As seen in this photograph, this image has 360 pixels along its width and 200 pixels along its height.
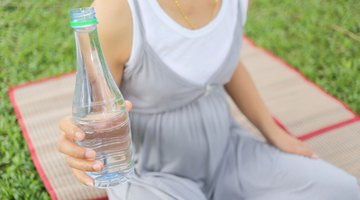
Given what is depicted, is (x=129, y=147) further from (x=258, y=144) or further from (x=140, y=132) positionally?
(x=258, y=144)

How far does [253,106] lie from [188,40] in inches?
17.8

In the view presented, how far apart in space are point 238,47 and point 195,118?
280 millimetres

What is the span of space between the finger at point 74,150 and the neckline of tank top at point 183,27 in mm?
463

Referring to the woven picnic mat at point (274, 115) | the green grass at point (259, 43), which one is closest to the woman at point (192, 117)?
the woven picnic mat at point (274, 115)

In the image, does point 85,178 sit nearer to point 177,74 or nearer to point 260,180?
point 177,74

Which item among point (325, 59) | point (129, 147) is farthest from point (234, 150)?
point (325, 59)

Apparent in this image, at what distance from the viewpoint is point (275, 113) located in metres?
2.71

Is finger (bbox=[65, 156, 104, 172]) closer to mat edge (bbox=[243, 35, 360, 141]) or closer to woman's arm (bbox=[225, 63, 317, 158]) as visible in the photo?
woman's arm (bbox=[225, 63, 317, 158])

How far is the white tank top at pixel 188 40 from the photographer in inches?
60.5

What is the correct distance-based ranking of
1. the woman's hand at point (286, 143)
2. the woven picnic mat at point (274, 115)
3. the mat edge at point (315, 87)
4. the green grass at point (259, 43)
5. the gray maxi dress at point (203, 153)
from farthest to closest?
the green grass at point (259, 43)
the mat edge at point (315, 87)
the woven picnic mat at point (274, 115)
the woman's hand at point (286, 143)
the gray maxi dress at point (203, 153)

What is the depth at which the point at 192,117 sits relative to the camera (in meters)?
1.72

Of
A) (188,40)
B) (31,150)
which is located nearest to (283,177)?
(188,40)

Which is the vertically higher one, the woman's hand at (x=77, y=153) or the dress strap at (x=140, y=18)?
the dress strap at (x=140, y=18)

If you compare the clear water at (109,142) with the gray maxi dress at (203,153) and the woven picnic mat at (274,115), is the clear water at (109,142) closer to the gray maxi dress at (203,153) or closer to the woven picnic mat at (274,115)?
the gray maxi dress at (203,153)
